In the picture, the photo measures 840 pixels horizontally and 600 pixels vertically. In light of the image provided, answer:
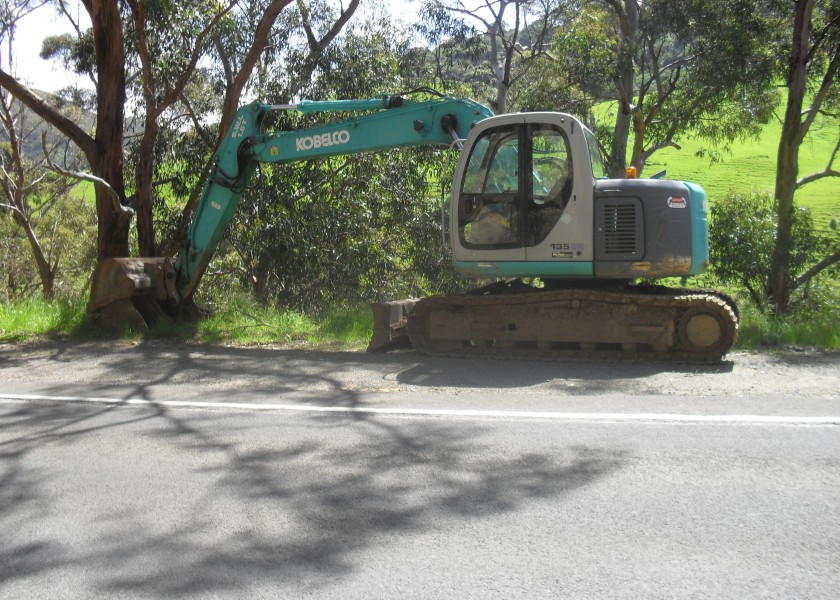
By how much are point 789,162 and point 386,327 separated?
35.4 feet

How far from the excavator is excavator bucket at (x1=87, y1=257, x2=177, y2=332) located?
3406 millimetres

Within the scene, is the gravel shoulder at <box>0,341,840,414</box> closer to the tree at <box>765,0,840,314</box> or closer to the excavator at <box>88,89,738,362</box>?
the excavator at <box>88,89,738,362</box>

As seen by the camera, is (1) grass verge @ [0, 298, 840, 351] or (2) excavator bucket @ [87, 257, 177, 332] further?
(2) excavator bucket @ [87, 257, 177, 332]

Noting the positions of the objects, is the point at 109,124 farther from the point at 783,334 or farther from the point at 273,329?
the point at 783,334

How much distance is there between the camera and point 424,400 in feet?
25.4

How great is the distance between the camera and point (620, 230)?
9586 mm

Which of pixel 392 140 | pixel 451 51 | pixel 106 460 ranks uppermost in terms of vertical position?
pixel 451 51

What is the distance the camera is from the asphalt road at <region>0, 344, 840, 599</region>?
4.10m

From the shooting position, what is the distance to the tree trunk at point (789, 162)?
50.0 feet

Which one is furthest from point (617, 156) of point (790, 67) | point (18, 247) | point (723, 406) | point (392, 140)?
point (18, 247)

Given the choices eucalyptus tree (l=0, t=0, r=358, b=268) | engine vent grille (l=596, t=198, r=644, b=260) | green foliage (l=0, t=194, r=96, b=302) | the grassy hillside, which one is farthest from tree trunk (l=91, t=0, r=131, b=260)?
the grassy hillside

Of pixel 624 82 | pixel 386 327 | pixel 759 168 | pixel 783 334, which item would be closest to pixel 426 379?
pixel 386 327

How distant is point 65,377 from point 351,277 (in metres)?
9.93

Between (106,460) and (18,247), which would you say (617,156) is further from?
(18,247)
